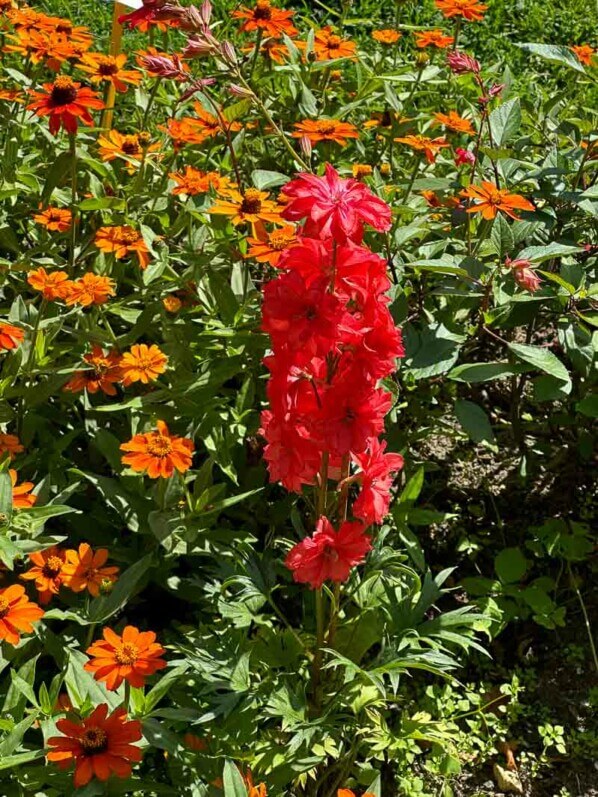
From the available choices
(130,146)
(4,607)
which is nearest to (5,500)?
(4,607)

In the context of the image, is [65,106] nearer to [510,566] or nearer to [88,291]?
[88,291]

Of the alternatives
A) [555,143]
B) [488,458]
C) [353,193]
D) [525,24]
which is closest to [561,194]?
[555,143]

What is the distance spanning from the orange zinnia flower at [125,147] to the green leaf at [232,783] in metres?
1.36

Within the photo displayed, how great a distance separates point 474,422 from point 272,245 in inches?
20.1

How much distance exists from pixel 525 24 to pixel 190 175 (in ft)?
11.3

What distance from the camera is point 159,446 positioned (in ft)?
5.86

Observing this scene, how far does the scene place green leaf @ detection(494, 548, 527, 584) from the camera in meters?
2.24

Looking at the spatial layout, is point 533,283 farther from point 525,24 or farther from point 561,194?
point 525,24

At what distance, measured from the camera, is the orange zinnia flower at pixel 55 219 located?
2.24 meters

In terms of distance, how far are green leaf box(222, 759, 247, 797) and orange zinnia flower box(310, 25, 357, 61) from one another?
180cm

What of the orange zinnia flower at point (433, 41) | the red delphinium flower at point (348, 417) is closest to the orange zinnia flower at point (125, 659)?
the red delphinium flower at point (348, 417)

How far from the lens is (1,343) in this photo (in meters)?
1.85

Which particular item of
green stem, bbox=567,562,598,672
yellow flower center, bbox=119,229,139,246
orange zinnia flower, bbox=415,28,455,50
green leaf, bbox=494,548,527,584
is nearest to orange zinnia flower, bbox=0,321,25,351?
yellow flower center, bbox=119,229,139,246

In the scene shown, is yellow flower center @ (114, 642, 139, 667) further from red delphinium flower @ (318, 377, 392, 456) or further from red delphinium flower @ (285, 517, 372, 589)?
red delphinium flower @ (318, 377, 392, 456)
